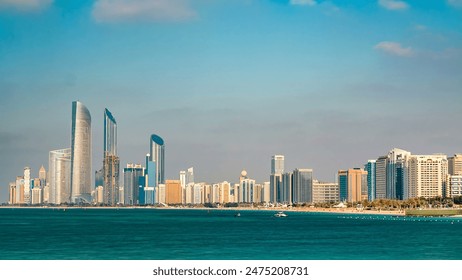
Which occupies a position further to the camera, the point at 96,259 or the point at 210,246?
the point at 210,246

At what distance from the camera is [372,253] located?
5353cm

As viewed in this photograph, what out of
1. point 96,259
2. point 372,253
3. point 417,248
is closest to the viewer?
point 96,259

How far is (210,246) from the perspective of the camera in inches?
2286

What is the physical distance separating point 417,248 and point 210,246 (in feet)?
50.5
